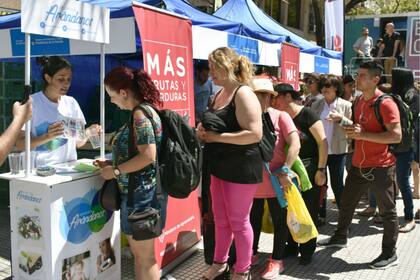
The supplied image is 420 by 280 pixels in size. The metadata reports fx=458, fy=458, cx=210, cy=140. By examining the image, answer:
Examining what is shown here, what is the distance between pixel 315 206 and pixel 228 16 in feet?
18.1

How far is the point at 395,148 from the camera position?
13.0 feet

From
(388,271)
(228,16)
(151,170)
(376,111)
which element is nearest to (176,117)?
(151,170)

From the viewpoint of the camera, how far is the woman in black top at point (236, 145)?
3.02m

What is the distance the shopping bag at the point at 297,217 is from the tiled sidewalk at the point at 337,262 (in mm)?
373

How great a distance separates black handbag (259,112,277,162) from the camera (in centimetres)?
327

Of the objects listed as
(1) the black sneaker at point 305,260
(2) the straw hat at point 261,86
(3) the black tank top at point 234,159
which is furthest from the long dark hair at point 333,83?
(3) the black tank top at point 234,159

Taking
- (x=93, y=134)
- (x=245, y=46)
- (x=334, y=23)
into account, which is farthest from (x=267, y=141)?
(x=334, y=23)

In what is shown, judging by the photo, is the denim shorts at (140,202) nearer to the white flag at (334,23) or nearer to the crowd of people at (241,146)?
the crowd of people at (241,146)

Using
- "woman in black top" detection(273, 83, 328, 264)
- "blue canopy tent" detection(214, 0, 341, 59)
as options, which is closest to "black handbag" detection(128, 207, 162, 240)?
"woman in black top" detection(273, 83, 328, 264)

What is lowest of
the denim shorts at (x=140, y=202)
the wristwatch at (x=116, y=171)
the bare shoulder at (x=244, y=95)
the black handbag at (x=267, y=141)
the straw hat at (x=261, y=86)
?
the denim shorts at (x=140, y=202)

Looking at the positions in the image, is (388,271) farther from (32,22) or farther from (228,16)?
(228,16)

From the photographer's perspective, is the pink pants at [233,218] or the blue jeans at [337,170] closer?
the pink pants at [233,218]

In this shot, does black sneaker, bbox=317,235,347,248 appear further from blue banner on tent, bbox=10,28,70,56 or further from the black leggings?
blue banner on tent, bbox=10,28,70,56

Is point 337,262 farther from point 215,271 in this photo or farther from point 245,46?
point 245,46
